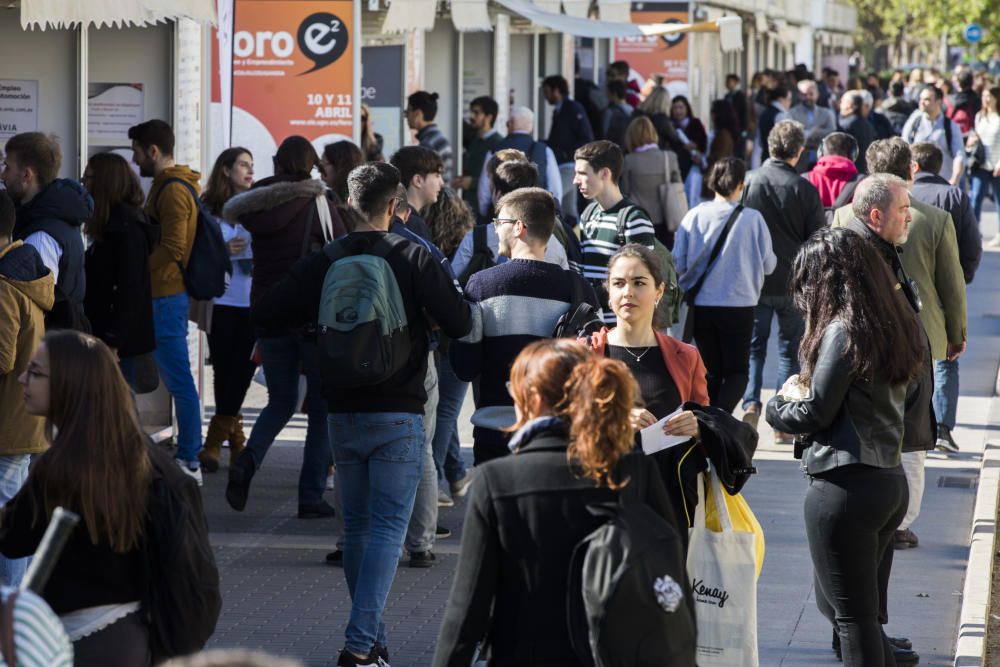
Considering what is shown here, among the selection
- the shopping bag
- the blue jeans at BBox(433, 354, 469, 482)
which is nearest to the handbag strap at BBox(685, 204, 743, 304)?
the blue jeans at BBox(433, 354, 469, 482)

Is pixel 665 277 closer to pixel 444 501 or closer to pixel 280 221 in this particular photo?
pixel 444 501

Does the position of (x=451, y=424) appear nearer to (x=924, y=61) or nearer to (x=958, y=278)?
(x=958, y=278)

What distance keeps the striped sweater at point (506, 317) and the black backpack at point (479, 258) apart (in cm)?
158

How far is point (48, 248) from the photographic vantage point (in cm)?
683

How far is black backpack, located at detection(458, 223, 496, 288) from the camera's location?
7.59 m

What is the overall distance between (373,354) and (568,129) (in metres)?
11.7

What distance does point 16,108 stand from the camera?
30.3 ft

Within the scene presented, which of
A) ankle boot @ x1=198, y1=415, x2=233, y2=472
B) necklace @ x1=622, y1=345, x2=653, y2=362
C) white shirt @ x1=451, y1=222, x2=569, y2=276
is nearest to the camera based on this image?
necklace @ x1=622, y1=345, x2=653, y2=362

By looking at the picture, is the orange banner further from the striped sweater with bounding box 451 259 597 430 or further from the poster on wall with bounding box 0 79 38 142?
the striped sweater with bounding box 451 259 597 430

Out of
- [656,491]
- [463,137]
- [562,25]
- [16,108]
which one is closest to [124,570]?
[656,491]

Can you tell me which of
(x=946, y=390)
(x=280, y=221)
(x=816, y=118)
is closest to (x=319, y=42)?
(x=280, y=221)

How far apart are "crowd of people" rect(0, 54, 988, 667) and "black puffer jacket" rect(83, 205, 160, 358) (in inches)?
0.5

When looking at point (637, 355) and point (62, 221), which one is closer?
point (637, 355)

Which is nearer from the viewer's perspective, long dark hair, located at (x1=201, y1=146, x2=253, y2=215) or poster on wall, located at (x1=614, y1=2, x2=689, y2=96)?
long dark hair, located at (x1=201, y1=146, x2=253, y2=215)
